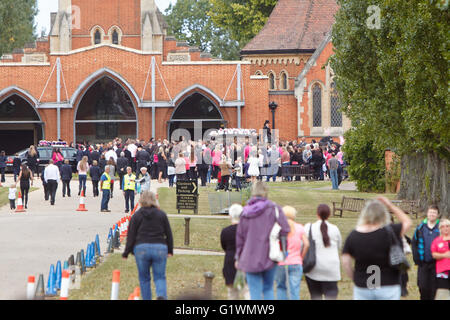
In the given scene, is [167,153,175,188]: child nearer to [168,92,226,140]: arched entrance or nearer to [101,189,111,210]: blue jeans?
[101,189,111,210]: blue jeans

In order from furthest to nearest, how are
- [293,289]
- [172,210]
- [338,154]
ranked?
[338,154] → [172,210] → [293,289]

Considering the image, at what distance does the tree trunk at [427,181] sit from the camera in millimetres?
23891

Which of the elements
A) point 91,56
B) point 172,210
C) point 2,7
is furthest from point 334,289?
point 2,7

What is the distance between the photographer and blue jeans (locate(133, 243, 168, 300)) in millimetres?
11281

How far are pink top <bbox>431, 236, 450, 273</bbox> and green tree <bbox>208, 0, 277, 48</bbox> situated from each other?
51.1 meters

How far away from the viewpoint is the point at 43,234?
2102cm

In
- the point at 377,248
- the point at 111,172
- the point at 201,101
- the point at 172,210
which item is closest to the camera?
the point at 377,248

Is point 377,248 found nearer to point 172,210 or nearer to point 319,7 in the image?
point 172,210

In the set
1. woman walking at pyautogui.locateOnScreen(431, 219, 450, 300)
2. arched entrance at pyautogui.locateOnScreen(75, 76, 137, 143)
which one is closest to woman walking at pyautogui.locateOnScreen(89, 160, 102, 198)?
woman walking at pyautogui.locateOnScreen(431, 219, 450, 300)

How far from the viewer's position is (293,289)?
1059 centimetres

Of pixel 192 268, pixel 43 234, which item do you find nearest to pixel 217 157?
pixel 43 234

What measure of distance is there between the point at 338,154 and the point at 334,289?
90.5 feet

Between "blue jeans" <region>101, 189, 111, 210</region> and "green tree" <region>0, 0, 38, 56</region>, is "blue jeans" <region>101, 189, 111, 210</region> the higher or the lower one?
the lower one

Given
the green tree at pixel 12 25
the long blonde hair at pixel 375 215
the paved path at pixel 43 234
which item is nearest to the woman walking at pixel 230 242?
the long blonde hair at pixel 375 215
